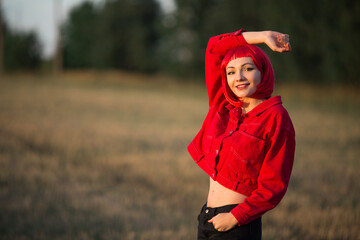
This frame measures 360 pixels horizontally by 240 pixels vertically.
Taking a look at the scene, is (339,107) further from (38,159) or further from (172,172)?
(38,159)

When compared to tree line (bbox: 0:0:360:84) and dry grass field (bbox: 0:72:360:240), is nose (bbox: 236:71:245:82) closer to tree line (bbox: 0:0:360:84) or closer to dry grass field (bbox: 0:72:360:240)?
dry grass field (bbox: 0:72:360:240)

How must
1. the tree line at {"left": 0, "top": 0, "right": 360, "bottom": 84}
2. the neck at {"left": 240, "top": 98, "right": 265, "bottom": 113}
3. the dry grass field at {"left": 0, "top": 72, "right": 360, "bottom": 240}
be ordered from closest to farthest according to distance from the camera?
the neck at {"left": 240, "top": 98, "right": 265, "bottom": 113}
the dry grass field at {"left": 0, "top": 72, "right": 360, "bottom": 240}
the tree line at {"left": 0, "top": 0, "right": 360, "bottom": 84}

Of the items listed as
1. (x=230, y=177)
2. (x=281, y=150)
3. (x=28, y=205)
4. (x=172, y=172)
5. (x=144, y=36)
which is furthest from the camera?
(x=144, y=36)

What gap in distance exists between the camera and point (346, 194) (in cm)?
560

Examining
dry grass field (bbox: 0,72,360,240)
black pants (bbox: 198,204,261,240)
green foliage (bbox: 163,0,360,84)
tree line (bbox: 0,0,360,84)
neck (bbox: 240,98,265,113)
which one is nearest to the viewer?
black pants (bbox: 198,204,261,240)

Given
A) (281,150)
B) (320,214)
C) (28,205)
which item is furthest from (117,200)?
(281,150)

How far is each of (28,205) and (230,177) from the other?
342 cm

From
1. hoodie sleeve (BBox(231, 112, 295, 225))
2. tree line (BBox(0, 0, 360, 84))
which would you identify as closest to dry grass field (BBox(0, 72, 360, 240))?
hoodie sleeve (BBox(231, 112, 295, 225))

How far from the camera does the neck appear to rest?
2.10 meters

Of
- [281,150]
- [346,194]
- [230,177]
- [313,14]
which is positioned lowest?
[346,194]

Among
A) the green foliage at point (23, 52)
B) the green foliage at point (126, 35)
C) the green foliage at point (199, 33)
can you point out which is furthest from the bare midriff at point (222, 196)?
the green foliage at point (23, 52)

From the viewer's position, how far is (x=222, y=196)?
2061 millimetres

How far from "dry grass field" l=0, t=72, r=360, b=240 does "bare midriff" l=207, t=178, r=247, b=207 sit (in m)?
1.95

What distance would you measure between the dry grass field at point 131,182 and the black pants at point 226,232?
1.89 m
